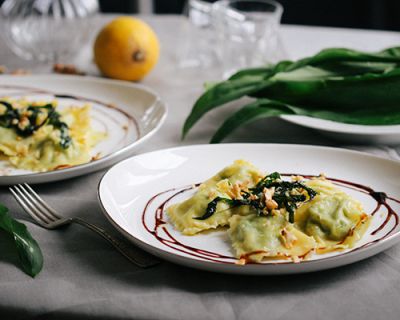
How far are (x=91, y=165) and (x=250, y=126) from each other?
2.15 ft

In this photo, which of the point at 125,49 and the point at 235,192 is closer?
the point at 235,192

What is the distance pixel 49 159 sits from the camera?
181 cm

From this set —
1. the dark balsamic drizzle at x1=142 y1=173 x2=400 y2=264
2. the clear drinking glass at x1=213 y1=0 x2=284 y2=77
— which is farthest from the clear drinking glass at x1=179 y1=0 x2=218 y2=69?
the dark balsamic drizzle at x1=142 y1=173 x2=400 y2=264

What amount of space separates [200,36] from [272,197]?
1.59 metres

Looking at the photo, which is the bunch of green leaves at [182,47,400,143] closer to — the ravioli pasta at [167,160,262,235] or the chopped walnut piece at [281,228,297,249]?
the ravioli pasta at [167,160,262,235]

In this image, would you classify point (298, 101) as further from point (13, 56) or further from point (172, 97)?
point (13, 56)

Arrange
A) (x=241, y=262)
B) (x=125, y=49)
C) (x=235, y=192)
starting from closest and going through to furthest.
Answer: (x=241, y=262) → (x=235, y=192) → (x=125, y=49)

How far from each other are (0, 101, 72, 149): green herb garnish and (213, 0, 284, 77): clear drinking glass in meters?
0.93

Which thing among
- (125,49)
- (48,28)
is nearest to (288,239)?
(125,49)

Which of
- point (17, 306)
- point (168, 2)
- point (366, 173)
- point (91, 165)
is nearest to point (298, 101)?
point (366, 173)

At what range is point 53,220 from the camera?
1557mm

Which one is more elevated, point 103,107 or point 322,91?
point 322,91

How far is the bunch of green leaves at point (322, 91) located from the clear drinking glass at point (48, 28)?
2.99ft

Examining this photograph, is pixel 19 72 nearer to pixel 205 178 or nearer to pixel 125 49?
pixel 125 49
